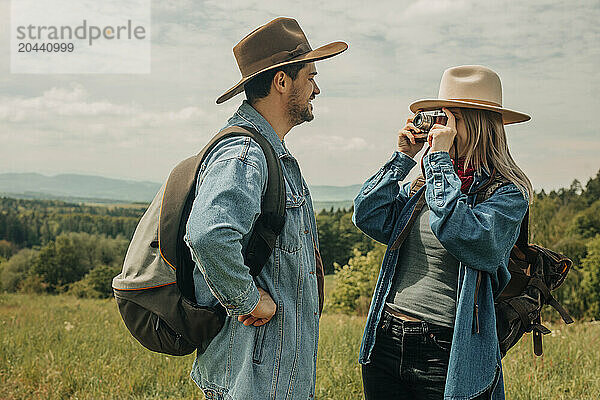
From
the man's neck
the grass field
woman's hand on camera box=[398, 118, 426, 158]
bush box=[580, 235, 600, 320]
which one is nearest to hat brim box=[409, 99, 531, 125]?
woman's hand on camera box=[398, 118, 426, 158]

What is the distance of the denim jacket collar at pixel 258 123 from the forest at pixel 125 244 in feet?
32.4

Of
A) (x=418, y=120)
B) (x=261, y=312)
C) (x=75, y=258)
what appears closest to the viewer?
(x=261, y=312)

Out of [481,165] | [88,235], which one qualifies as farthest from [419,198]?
[88,235]

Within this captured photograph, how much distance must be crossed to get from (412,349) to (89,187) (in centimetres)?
2190

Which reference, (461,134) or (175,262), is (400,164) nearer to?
(461,134)

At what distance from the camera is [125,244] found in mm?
18734

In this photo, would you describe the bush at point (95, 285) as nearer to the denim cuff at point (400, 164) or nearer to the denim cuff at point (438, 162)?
the denim cuff at point (400, 164)

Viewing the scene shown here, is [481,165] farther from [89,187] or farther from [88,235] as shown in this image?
[89,187]

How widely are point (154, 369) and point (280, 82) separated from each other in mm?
3327

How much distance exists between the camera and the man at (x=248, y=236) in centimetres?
189

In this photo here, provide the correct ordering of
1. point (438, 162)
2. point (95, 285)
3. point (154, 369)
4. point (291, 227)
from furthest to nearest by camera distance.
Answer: point (95, 285)
point (154, 369)
point (438, 162)
point (291, 227)

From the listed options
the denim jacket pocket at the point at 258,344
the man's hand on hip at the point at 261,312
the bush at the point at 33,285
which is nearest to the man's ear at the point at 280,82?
the man's hand on hip at the point at 261,312

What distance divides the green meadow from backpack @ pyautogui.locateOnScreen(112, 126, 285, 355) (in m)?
2.32

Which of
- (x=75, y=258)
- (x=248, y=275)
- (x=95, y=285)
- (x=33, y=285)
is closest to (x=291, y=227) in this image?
(x=248, y=275)
